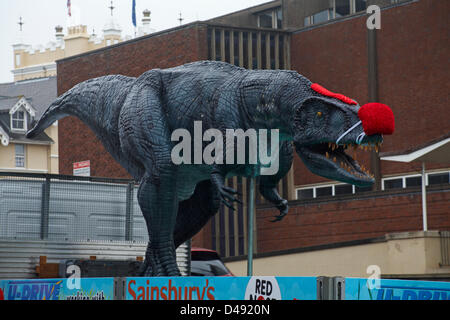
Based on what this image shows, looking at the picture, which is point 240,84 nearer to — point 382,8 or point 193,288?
point 193,288

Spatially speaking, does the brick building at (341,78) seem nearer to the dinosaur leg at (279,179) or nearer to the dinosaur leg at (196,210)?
the dinosaur leg at (196,210)

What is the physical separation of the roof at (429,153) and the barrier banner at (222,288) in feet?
60.7

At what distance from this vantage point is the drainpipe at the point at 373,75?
33094 mm

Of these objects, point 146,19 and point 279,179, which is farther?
point 146,19

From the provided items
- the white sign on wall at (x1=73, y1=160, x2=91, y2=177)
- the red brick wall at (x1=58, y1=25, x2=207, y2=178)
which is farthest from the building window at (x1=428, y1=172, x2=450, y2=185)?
the white sign on wall at (x1=73, y1=160, x2=91, y2=177)

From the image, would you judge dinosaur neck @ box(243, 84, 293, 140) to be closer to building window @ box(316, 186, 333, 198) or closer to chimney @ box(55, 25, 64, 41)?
building window @ box(316, 186, 333, 198)

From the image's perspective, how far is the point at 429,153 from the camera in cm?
2419

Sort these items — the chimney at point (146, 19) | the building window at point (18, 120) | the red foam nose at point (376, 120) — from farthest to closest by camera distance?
1. the chimney at point (146, 19)
2. the building window at point (18, 120)
3. the red foam nose at point (376, 120)

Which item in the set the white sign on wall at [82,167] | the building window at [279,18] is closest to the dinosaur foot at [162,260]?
the white sign on wall at [82,167]

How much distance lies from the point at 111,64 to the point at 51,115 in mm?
28609

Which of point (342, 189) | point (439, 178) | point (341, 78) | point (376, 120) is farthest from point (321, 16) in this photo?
point (376, 120)

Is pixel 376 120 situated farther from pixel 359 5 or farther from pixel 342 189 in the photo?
pixel 359 5

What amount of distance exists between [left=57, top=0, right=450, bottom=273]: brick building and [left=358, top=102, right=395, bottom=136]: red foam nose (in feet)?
68.6
